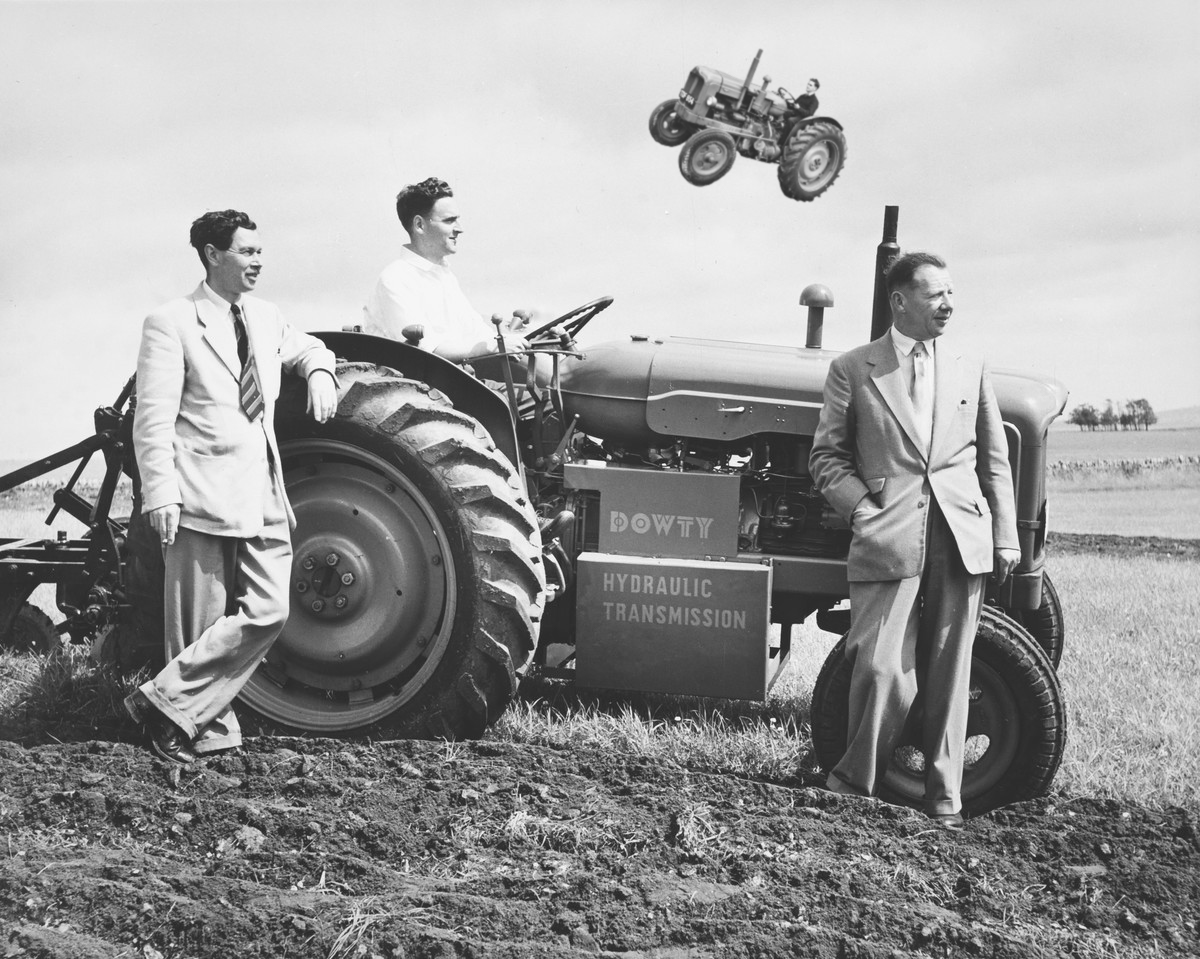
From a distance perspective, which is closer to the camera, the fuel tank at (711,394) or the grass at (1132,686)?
the grass at (1132,686)

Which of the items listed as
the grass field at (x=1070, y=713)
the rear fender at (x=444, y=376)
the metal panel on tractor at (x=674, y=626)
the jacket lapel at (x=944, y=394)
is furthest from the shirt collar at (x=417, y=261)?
the jacket lapel at (x=944, y=394)

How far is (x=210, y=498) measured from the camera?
3.82 m

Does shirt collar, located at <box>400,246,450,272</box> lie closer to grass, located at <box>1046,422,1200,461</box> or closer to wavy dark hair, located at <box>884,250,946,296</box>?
wavy dark hair, located at <box>884,250,946,296</box>

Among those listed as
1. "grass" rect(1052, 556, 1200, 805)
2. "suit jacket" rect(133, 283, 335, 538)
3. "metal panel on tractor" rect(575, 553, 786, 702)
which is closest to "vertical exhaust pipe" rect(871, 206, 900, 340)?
"metal panel on tractor" rect(575, 553, 786, 702)

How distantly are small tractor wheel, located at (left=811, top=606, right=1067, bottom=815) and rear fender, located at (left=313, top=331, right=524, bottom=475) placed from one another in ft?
4.81

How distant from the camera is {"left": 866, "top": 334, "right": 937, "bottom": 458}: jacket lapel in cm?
370

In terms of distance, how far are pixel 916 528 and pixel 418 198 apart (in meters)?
2.52

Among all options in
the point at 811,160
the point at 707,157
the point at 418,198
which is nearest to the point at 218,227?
the point at 418,198

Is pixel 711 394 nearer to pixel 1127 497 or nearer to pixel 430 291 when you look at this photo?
pixel 430 291

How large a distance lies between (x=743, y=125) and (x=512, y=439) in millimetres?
12769

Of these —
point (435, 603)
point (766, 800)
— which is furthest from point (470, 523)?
point (766, 800)

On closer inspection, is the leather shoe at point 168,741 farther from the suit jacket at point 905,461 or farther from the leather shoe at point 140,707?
the suit jacket at point 905,461

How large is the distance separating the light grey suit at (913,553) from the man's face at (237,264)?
1.95 metres

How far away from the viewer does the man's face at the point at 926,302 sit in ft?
12.0
